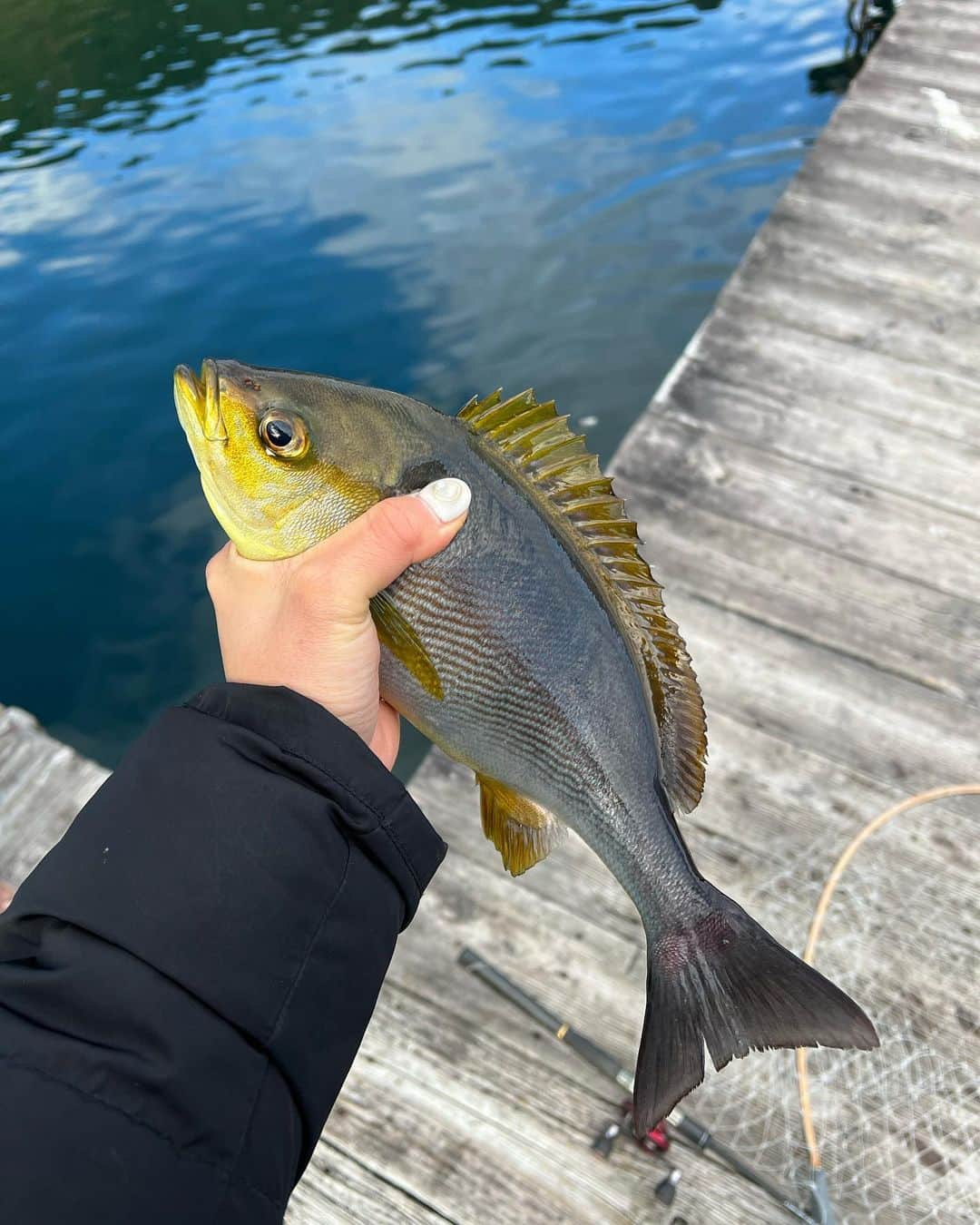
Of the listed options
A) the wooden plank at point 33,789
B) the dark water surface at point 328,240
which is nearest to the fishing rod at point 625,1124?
the wooden plank at point 33,789

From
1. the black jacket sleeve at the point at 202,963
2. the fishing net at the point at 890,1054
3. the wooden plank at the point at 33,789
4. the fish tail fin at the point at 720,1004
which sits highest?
the black jacket sleeve at the point at 202,963

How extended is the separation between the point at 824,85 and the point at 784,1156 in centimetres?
1306

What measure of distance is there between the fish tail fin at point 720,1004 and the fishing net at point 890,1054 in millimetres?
1278

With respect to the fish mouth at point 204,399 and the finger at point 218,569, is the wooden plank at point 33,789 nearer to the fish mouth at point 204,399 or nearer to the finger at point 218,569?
the finger at point 218,569

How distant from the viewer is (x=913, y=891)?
302 centimetres

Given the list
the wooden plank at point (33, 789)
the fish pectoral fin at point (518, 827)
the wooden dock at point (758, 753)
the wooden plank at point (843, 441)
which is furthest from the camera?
the wooden plank at point (843, 441)

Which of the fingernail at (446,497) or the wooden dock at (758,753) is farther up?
the fingernail at (446,497)

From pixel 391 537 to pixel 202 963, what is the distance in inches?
32.4

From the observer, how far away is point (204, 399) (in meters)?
1.76

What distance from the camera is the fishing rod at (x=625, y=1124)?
248 cm

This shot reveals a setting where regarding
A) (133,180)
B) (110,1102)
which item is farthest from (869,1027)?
(133,180)

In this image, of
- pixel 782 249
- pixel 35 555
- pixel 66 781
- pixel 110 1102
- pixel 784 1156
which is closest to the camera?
pixel 110 1102

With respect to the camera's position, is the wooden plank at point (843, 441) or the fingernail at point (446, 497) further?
the wooden plank at point (843, 441)

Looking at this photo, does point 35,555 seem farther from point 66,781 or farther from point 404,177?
point 404,177
